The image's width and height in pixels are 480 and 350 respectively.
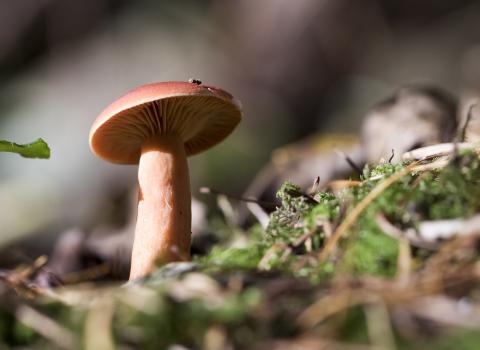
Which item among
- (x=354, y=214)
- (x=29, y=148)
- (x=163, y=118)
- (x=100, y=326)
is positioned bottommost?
(x=100, y=326)

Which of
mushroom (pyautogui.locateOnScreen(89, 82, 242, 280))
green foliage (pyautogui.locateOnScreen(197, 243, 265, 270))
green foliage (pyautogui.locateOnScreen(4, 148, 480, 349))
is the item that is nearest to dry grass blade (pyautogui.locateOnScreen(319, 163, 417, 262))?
green foliage (pyautogui.locateOnScreen(4, 148, 480, 349))

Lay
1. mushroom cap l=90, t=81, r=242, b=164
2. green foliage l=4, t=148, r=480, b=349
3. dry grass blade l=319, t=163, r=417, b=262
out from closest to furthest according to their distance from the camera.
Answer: green foliage l=4, t=148, r=480, b=349
dry grass blade l=319, t=163, r=417, b=262
mushroom cap l=90, t=81, r=242, b=164

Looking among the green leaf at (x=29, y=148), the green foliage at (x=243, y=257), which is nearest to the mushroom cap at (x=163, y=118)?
the green leaf at (x=29, y=148)

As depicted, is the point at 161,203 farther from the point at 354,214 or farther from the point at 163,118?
the point at 354,214

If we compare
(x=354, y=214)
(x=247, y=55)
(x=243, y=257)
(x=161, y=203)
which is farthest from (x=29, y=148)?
(x=247, y=55)

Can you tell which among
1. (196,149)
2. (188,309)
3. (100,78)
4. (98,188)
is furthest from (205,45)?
(188,309)

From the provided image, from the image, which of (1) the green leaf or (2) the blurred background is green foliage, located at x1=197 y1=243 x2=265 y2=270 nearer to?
(1) the green leaf
